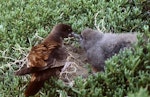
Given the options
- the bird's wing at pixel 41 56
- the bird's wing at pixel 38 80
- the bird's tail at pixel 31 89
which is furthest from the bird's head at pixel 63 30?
the bird's tail at pixel 31 89

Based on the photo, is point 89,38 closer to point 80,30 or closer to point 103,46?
point 103,46

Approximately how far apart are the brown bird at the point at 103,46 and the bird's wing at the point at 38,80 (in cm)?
32

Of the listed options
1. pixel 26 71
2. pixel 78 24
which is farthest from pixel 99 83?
pixel 78 24

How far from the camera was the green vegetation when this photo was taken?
2.71 metres

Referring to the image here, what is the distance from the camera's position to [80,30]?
3.85 m

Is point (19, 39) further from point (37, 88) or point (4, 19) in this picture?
point (37, 88)

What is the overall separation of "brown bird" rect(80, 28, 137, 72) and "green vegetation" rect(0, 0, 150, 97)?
14 centimetres

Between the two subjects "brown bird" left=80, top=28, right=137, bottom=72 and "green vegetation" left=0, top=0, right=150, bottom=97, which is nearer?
"green vegetation" left=0, top=0, right=150, bottom=97

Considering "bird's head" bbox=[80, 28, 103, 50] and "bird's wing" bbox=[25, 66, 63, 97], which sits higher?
"bird's head" bbox=[80, 28, 103, 50]

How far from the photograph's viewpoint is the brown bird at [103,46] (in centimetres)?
304

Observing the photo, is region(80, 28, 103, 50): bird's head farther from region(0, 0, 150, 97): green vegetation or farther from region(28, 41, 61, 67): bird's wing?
region(0, 0, 150, 97): green vegetation

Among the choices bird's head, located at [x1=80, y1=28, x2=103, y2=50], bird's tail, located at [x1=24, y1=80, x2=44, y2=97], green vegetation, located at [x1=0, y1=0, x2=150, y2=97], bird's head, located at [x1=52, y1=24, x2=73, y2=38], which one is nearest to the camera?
green vegetation, located at [x1=0, y1=0, x2=150, y2=97]

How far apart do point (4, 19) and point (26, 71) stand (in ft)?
4.45

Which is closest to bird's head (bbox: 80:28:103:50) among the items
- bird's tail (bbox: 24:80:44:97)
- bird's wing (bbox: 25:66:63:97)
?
bird's wing (bbox: 25:66:63:97)
